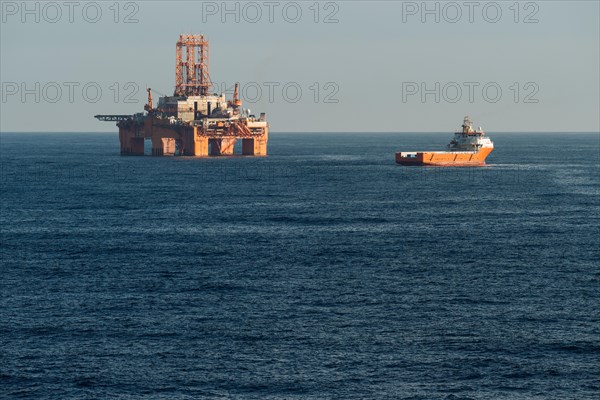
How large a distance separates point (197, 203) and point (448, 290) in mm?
73366

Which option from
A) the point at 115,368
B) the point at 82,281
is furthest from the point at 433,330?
the point at 82,281

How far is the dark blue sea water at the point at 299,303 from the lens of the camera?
56812 millimetres

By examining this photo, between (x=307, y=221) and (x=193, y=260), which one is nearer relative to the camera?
(x=193, y=260)

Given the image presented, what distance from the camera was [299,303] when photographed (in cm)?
7462

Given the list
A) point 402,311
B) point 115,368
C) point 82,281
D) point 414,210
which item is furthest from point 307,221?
point 115,368

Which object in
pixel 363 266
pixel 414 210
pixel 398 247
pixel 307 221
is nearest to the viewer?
pixel 363 266

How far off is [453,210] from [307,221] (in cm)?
2376

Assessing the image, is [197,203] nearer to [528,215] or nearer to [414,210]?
[414,210]

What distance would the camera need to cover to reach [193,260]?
94375mm

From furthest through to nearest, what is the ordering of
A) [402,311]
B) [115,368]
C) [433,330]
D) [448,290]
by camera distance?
[448,290] → [402,311] → [433,330] → [115,368]

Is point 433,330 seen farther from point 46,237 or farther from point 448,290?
point 46,237

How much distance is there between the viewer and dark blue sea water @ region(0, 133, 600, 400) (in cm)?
5681

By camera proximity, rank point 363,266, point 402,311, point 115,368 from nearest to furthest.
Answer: point 115,368
point 402,311
point 363,266

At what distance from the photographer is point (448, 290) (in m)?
79.4
